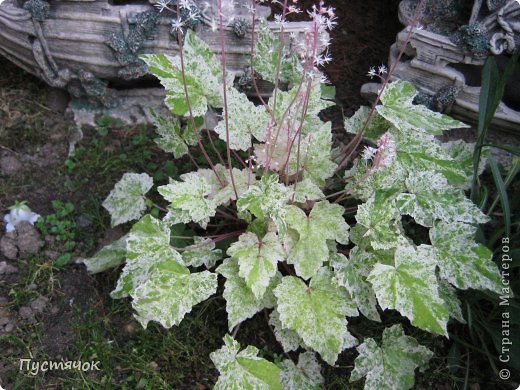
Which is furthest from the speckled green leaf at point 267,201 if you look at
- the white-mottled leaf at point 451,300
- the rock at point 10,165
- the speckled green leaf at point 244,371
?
the rock at point 10,165

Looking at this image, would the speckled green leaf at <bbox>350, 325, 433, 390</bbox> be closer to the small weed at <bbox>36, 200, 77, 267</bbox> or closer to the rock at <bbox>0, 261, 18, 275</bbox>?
the small weed at <bbox>36, 200, 77, 267</bbox>

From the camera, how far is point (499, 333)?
70.2 inches

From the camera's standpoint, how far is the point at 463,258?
5.47ft

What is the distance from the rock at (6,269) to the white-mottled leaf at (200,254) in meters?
0.66

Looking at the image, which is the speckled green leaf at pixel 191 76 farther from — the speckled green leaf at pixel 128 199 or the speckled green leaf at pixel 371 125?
Answer: the speckled green leaf at pixel 371 125

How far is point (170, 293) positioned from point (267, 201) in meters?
0.38

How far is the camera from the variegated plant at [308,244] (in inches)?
60.4

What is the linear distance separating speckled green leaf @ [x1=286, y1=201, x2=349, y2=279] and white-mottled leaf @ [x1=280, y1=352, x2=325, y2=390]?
1.05ft

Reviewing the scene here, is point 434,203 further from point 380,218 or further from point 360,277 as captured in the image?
point 360,277

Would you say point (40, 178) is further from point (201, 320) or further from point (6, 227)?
point (201, 320)

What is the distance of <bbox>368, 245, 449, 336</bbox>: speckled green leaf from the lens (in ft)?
4.83

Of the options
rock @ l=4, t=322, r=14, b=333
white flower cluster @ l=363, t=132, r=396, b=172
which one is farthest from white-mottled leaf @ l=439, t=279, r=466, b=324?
rock @ l=4, t=322, r=14, b=333

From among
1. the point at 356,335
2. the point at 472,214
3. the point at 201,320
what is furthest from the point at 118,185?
the point at 472,214

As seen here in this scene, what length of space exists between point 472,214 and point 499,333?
433 mm
